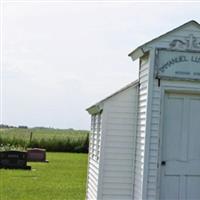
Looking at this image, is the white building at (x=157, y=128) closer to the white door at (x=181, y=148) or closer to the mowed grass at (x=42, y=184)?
the white door at (x=181, y=148)

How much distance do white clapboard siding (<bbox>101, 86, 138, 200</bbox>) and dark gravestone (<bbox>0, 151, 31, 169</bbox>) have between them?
54.6 feet

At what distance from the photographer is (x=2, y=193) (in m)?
17.3

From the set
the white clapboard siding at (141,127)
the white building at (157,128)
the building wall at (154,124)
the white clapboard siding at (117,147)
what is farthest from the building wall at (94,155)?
the building wall at (154,124)

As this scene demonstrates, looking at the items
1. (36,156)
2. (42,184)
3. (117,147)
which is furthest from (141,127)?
(36,156)

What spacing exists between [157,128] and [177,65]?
1.32 m

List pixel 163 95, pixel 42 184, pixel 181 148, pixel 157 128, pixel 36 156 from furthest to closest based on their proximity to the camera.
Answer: pixel 36 156 < pixel 42 184 < pixel 181 148 < pixel 163 95 < pixel 157 128

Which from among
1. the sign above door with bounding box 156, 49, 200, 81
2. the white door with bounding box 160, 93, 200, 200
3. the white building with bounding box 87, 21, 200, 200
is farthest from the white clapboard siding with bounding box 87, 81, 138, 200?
the sign above door with bounding box 156, 49, 200, 81

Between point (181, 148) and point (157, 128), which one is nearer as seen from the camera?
point (157, 128)

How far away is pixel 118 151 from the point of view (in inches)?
477

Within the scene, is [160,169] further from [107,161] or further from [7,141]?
[7,141]

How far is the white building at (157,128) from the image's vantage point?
11391mm

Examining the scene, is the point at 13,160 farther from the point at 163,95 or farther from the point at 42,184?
the point at 163,95

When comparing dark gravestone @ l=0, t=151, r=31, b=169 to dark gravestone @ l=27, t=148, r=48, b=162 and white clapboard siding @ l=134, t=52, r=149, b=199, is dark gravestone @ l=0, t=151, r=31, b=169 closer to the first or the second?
dark gravestone @ l=27, t=148, r=48, b=162

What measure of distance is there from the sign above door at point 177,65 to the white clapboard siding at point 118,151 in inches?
47.2
